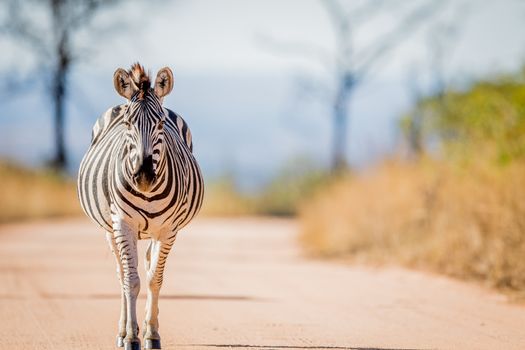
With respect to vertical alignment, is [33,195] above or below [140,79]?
above

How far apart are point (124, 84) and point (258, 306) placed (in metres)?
3.36

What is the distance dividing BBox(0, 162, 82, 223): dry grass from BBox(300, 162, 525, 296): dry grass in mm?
9509

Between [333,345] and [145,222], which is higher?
[145,222]

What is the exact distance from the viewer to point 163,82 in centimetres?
804

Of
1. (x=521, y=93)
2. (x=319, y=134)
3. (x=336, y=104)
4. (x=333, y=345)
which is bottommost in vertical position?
(x=333, y=345)

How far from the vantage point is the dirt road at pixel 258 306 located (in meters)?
8.08

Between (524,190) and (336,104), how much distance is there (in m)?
16.5

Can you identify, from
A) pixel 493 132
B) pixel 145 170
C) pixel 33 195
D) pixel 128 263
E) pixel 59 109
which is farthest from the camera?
pixel 59 109

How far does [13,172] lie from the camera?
28.7 m

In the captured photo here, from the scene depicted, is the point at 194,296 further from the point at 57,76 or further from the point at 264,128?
the point at 264,128

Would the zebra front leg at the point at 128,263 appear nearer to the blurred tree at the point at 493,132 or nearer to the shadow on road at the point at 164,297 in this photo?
the shadow on road at the point at 164,297

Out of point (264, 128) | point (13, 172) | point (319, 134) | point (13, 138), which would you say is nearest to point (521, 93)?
point (13, 172)

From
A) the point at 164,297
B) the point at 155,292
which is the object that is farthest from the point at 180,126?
the point at 164,297

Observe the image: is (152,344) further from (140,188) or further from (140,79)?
(140,79)
